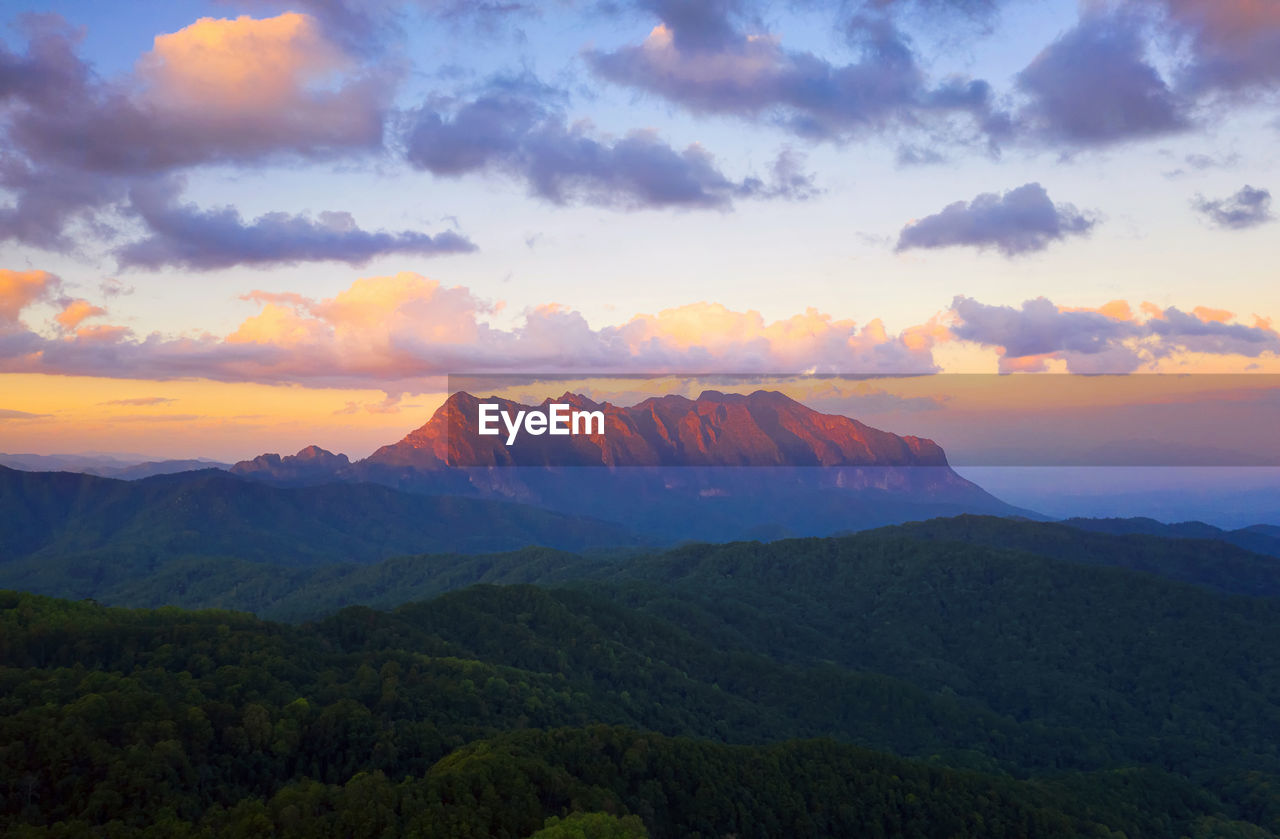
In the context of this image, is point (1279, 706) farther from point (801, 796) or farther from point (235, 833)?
point (235, 833)

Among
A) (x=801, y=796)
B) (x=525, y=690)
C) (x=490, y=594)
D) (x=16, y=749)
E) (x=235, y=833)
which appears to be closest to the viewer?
(x=235, y=833)

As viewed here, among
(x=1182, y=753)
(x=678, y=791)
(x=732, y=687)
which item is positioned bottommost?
(x=1182, y=753)

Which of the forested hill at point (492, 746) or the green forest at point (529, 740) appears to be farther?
the green forest at point (529, 740)

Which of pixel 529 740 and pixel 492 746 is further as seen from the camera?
pixel 529 740

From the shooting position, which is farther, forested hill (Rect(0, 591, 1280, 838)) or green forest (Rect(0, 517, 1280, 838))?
green forest (Rect(0, 517, 1280, 838))

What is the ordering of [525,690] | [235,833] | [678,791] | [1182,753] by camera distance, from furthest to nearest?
[1182,753]
[525,690]
[678,791]
[235,833]

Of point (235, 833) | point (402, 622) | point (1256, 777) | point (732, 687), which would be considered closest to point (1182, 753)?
point (1256, 777)

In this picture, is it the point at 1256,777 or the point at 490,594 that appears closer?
the point at 1256,777

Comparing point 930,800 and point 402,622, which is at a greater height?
point 402,622
